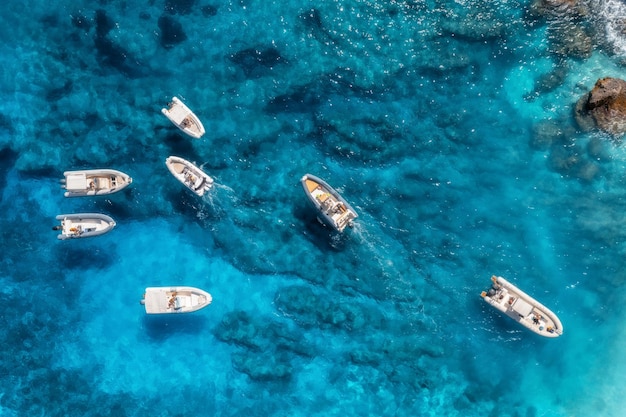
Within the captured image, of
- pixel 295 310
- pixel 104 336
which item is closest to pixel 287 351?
pixel 295 310

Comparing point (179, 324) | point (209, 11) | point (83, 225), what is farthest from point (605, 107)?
point (83, 225)

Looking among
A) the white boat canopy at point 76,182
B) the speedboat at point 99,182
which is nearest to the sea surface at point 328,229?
the speedboat at point 99,182

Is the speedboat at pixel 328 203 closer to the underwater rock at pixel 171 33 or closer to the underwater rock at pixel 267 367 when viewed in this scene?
the underwater rock at pixel 267 367

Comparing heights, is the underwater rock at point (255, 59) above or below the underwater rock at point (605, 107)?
below

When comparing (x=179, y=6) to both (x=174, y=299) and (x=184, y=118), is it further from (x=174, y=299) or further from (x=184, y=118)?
(x=174, y=299)

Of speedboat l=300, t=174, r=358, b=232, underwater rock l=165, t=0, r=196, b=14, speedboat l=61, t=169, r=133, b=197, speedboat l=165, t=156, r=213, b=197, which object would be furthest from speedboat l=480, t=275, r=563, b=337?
underwater rock l=165, t=0, r=196, b=14

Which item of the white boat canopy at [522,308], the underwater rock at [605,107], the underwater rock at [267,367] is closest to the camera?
the white boat canopy at [522,308]

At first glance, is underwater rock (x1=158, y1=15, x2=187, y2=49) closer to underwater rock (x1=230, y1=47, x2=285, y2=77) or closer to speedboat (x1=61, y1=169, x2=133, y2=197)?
underwater rock (x1=230, y1=47, x2=285, y2=77)

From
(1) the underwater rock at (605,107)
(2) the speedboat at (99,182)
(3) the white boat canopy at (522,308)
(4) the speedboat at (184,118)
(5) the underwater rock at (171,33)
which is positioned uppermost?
(1) the underwater rock at (605,107)
